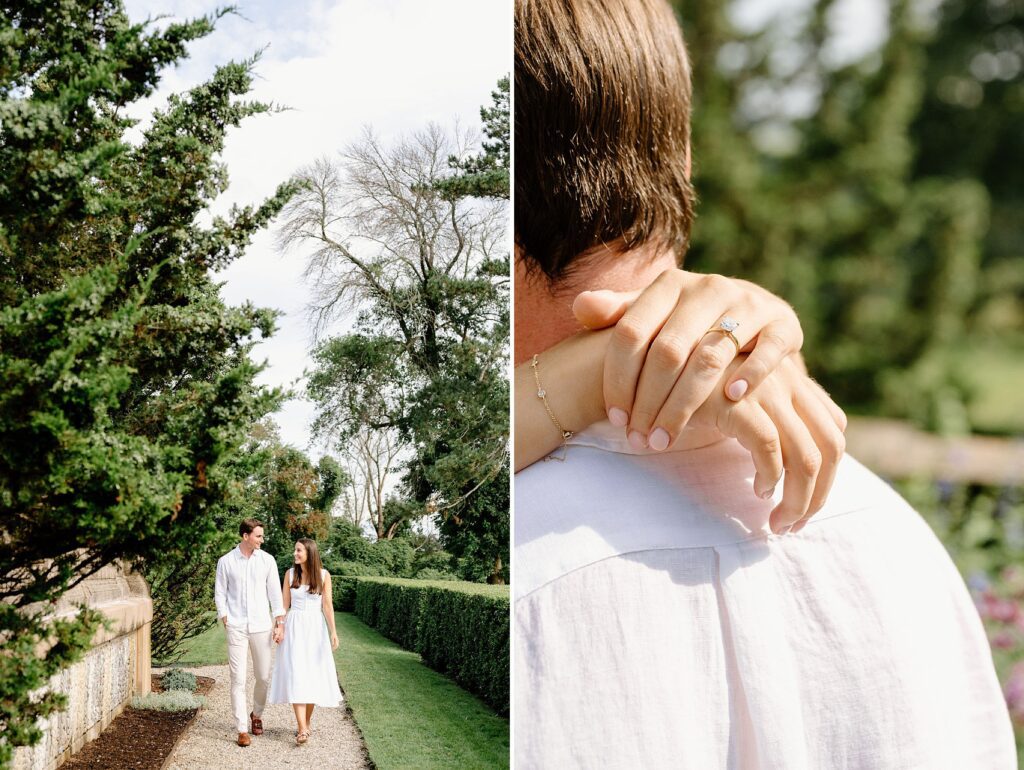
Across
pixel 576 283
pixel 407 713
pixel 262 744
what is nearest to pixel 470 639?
pixel 407 713

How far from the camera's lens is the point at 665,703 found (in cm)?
64

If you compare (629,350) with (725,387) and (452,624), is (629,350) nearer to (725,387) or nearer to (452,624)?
(725,387)

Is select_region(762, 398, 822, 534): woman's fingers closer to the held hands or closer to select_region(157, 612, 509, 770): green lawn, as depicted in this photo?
the held hands

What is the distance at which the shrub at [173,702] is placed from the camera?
3.24 metres

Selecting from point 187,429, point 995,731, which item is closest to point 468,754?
point 187,429

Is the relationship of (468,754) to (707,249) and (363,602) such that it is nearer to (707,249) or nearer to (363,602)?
(363,602)

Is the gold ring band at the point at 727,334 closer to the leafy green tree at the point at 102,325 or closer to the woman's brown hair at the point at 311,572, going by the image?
the leafy green tree at the point at 102,325

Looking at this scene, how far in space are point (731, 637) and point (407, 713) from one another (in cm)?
340

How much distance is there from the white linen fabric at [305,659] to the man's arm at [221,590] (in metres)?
0.27

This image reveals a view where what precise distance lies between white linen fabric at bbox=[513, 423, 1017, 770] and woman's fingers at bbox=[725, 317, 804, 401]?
0.32 feet

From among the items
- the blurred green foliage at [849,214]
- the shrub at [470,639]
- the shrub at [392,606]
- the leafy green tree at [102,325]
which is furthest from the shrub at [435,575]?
the blurred green foliage at [849,214]

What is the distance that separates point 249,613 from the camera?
11.1ft

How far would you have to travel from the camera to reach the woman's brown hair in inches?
134

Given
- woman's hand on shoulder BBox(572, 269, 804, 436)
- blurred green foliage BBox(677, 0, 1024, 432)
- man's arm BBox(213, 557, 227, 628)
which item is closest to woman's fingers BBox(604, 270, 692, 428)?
woman's hand on shoulder BBox(572, 269, 804, 436)
